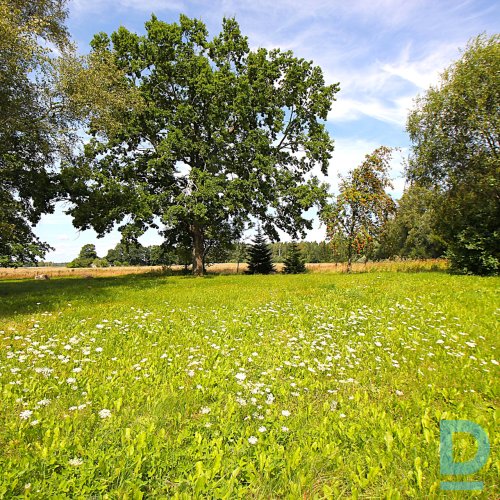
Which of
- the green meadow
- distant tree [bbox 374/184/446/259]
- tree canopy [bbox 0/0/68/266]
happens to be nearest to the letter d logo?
the green meadow

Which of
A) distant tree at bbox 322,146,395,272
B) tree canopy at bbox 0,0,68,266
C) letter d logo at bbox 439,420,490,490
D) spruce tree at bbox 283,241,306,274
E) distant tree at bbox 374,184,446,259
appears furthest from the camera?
distant tree at bbox 374,184,446,259

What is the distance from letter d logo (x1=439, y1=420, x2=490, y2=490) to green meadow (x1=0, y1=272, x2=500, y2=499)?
7cm

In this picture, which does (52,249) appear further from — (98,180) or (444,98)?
(444,98)

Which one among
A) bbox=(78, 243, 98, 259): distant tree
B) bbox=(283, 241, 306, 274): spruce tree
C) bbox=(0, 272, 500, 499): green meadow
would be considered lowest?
bbox=(0, 272, 500, 499): green meadow

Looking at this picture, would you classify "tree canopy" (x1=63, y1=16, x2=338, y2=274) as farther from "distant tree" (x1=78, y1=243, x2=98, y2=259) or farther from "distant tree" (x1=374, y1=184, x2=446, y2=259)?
"distant tree" (x1=78, y1=243, x2=98, y2=259)

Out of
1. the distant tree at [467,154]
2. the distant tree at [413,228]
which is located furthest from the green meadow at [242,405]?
the distant tree at [413,228]

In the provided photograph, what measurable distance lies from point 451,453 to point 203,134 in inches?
1191

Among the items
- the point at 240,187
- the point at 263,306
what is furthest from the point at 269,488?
the point at 240,187

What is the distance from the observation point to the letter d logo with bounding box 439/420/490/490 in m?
2.87

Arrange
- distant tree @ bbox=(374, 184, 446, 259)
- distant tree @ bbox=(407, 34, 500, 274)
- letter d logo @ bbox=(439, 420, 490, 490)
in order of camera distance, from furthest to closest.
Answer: distant tree @ bbox=(374, 184, 446, 259)
distant tree @ bbox=(407, 34, 500, 274)
letter d logo @ bbox=(439, 420, 490, 490)

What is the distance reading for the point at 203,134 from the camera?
97.2 ft

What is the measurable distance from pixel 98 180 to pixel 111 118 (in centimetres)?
1026

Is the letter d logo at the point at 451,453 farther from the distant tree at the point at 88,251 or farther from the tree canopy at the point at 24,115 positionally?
the distant tree at the point at 88,251

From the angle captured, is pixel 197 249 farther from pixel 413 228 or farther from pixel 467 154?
pixel 413 228
